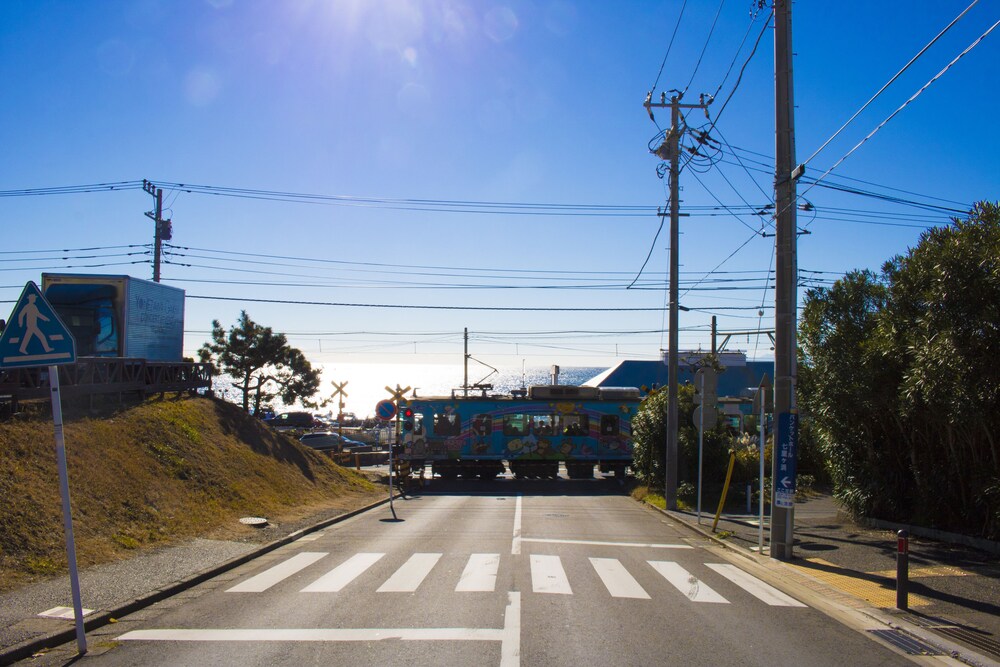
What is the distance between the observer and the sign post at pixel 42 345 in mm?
6492

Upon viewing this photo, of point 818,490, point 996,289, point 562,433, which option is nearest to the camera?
point 996,289

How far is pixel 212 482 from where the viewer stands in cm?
1612

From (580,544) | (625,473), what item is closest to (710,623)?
(580,544)

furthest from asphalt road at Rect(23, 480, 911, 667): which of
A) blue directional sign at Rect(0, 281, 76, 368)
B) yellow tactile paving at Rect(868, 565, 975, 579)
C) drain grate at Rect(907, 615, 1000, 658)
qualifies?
blue directional sign at Rect(0, 281, 76, 368)

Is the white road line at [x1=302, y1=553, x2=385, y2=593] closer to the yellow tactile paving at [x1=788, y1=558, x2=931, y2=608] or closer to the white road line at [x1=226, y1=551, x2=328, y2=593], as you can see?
the white road line at [x1=226, y1=551, x2=328, y2=593]

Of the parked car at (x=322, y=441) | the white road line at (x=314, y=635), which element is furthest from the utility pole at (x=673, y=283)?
the parked car at (x=322, y=441)

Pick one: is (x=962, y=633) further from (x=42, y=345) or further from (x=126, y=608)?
(x=42, y=345)

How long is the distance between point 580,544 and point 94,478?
8830 mm

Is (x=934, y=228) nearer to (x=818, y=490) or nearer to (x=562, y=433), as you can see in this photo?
(x=818, y=490)

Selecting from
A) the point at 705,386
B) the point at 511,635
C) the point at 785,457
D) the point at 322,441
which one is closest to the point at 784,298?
the point at 785,457

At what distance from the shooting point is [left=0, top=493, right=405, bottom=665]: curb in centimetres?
629

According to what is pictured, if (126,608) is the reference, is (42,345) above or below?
above

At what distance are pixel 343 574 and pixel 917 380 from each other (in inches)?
352

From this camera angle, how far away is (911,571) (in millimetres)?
10203
